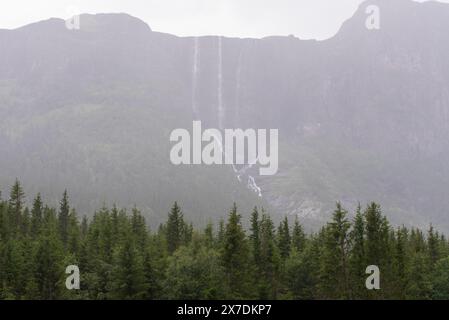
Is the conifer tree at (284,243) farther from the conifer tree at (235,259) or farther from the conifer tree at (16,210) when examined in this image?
the conifer tree at (16,210)

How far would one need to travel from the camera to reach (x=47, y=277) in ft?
228

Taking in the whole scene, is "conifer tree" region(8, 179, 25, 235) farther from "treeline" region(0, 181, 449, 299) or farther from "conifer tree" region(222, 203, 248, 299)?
"conifer tree" region(222, 203, 248, 299)

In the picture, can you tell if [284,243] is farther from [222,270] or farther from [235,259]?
[222,270]

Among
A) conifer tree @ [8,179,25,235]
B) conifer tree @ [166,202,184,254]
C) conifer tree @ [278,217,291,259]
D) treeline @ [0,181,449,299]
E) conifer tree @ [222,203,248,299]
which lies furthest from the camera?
conifer tree @ [8,179,25,235]

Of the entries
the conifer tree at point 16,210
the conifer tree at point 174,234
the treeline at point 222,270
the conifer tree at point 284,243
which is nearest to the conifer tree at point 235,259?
the treeline at point 222,270

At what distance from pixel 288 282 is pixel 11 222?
59977 mm

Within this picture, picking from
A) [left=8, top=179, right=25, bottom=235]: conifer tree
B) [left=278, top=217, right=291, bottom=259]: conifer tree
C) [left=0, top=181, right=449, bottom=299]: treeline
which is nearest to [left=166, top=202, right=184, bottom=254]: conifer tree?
[left=278, top=217, right=291, bottom=259]: conifer tree

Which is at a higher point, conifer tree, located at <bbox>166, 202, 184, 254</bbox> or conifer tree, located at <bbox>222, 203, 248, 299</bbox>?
conifer tree, located at <bbox>166, 202, 184, 254</bbox>

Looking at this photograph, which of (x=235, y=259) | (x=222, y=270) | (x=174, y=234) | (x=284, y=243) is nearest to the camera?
(x=222, y=270)

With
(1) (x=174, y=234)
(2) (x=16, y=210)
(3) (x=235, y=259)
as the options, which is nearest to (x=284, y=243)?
(1) (x=174, y=234)

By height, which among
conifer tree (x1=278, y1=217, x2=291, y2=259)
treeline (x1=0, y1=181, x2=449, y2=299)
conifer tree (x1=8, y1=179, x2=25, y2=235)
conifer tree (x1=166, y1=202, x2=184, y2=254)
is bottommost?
treeline (x1=0, y1=181, x2=449, y2=299)
